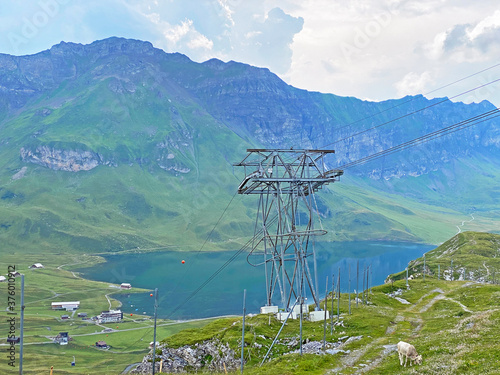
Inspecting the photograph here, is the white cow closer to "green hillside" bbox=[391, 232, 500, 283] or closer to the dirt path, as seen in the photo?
the dirt path

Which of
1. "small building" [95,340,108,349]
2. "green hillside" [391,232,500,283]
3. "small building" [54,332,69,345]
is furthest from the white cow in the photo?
"small building" [54,332,69,345]

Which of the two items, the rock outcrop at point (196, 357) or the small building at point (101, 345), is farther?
the small building at point (101, 345)

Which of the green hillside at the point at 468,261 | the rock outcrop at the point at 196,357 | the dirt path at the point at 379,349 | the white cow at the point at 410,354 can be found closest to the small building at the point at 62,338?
the rock outcrop at the point at 196,357

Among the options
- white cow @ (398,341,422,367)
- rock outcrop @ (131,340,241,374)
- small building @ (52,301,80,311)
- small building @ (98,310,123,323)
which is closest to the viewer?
white cow @ (398,341,422,367)

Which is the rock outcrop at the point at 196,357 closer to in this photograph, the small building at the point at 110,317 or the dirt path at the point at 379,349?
the dirt path at the point at 379,349

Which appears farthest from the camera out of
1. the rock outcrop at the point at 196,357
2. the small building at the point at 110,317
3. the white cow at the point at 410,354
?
the small building at the point at 110,317

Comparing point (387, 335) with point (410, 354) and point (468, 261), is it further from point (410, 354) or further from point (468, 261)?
point (468, 261)
